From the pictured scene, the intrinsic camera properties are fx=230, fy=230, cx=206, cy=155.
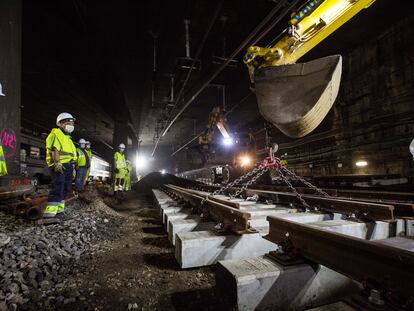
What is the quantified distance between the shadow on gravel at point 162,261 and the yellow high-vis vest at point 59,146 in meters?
3.06

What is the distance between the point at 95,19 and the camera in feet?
23.2

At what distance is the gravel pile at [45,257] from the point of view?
6.18 ft

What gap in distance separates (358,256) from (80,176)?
351 inches

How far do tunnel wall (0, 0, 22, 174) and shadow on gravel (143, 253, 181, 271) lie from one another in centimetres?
506

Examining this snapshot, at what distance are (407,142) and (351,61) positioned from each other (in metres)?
4.35

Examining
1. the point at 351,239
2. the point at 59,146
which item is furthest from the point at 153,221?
the point at 351,239

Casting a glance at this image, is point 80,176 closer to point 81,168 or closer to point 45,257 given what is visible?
point 81,168

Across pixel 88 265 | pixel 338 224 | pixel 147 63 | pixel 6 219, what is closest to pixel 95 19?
pixel 147 63

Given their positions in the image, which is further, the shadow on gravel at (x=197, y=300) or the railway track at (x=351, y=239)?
the shadow on gravel at (x=197, y=300)

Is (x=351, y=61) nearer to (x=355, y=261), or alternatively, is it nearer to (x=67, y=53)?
(x=355, y=261)

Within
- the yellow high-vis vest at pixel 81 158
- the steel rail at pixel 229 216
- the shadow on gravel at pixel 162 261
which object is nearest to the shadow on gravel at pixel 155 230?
the steel rail at pixel 229 216

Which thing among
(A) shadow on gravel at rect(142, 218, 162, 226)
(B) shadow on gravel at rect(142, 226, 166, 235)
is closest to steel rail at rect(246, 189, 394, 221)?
(B) shadow on gravel at rect(142, 226, 166, 235)

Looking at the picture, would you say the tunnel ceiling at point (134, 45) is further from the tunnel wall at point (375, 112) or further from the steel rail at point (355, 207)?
the steel rail at point (355, 207)

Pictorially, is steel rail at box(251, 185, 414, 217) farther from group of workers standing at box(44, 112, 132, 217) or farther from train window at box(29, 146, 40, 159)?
train window at box(29, 146, 40, 159)
